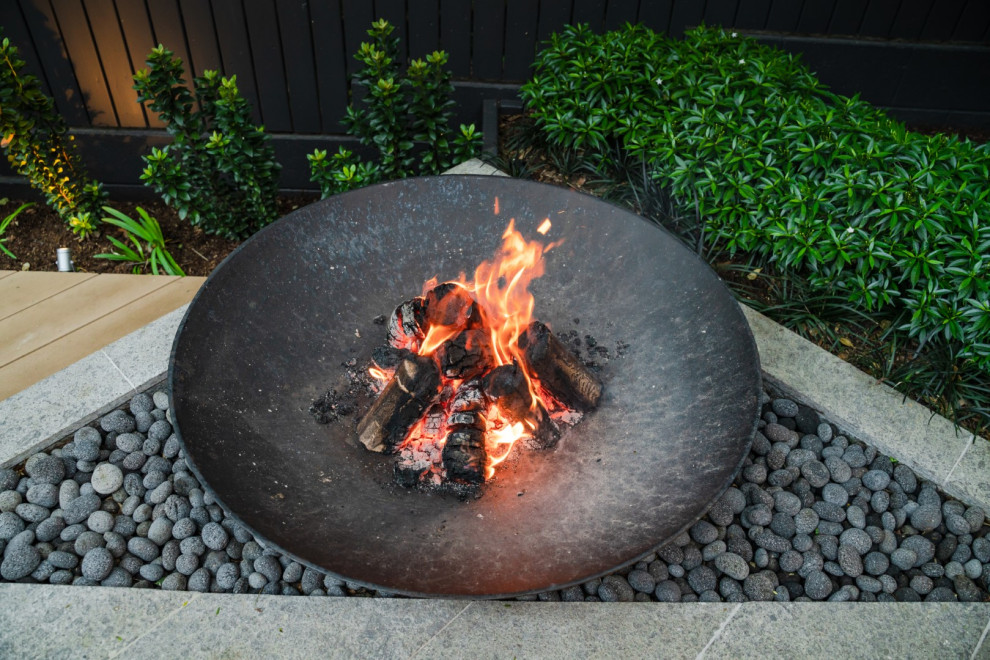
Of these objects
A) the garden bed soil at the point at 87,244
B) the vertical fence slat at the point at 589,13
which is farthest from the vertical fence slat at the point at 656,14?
the garden bed soil at the point at 87,244

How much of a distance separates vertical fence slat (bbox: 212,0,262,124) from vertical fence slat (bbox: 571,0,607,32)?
179 cm

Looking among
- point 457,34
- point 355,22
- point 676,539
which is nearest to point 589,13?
point 457,34

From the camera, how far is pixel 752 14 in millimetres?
3803

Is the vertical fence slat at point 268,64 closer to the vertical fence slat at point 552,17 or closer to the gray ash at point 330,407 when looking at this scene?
the vertical fence slat at point 552,17

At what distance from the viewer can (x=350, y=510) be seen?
192 cm

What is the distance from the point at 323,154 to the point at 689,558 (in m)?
2.35

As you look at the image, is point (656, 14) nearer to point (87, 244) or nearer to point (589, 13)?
point (589, 13)

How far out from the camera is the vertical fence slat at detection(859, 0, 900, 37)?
150 inches

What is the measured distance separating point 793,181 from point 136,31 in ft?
11.0

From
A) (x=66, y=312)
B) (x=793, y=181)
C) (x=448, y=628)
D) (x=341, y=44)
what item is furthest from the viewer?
(x=341, y=44)

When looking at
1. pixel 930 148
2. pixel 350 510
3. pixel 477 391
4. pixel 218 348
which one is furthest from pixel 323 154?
pixel 930 148

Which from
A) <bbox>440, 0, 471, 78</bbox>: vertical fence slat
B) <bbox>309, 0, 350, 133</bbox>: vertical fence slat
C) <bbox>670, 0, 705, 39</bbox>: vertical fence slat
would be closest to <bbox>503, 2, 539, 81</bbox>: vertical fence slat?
<bbox>440, 0, 471, 78</bbox>: vertical fence slat

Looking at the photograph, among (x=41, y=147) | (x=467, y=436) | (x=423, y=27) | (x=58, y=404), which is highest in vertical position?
(x=423, y=27)

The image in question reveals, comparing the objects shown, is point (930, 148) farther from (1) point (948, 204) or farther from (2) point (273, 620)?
(2) point (273, 620)
